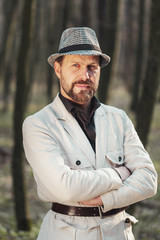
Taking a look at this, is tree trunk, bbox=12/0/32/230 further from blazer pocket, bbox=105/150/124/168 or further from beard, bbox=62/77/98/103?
blazer pocket, bbox=105/150/124/168

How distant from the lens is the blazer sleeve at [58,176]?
8.92 feet

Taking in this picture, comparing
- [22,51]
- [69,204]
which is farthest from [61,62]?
→ [22,51]

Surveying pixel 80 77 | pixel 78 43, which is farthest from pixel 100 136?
pixel 78 43

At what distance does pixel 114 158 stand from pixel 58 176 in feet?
1.56

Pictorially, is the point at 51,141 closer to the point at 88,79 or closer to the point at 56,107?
the point at 56,107

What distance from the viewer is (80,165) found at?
288cm

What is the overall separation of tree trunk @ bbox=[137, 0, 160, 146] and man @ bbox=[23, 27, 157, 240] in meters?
2.04

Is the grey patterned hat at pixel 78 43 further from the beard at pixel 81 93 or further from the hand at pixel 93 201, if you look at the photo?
the hand at pixel 93 201

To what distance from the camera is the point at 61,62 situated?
3.11 meters

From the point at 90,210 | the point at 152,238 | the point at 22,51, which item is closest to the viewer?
the point at 90,210

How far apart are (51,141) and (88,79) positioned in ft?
1.71

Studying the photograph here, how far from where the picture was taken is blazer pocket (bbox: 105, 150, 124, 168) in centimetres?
296

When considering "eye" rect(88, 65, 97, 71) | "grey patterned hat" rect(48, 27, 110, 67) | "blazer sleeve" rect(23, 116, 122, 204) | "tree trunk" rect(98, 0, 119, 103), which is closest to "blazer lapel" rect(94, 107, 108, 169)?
"blazer sleeve" rect(23, 116, 122, 204)

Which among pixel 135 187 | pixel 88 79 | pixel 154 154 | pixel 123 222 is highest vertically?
pixel 88 79
